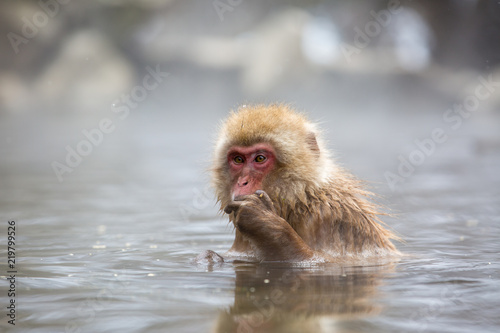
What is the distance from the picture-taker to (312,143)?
14.9 ft

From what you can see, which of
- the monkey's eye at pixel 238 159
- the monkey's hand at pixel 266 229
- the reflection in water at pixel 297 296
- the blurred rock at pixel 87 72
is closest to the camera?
the reflection in water at pixel 297 296

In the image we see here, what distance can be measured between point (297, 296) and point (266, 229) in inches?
33.8

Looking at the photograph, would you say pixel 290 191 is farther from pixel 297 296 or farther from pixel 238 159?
Answer: pixel 297 296

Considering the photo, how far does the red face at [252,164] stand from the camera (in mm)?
4266

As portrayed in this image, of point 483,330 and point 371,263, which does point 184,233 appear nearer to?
point 371,263

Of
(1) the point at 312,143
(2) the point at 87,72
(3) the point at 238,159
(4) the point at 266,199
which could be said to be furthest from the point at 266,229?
(2) the point at 87,72

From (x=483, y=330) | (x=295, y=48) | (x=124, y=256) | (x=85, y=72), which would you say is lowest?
(x=483, y=330)

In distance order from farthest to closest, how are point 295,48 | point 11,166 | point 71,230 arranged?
point 295,48, point 11,166, point 71,230

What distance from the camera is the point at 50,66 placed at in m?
22.7

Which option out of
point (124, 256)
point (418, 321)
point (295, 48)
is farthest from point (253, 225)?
point (295, 48)

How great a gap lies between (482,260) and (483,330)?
6.72 ft

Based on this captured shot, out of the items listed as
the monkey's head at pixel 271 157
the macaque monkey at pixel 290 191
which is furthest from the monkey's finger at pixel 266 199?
the monkey's head at pixel 271 157

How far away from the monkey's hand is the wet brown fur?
209mm

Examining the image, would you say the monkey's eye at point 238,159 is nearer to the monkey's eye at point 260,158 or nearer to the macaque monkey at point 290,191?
the macaque monkey at point 290,191
